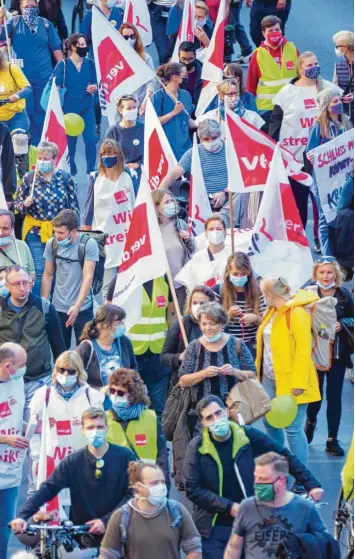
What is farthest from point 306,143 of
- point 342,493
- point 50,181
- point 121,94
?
point 342,493

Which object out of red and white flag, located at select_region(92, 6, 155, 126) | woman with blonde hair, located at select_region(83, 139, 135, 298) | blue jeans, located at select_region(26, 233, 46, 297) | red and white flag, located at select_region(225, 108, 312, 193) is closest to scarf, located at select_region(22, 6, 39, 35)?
red and white flag, located at select_region(92, 6, 155, 126)

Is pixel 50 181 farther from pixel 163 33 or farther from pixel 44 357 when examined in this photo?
pixel 163 33

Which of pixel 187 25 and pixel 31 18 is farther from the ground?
pixel 31 18

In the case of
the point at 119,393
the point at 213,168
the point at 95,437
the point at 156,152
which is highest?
the point at 156,152

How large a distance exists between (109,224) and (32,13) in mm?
5069

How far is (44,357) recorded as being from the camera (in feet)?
46.3

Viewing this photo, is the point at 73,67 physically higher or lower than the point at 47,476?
higher

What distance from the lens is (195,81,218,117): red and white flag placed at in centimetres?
1994

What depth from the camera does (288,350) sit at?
14188 mm

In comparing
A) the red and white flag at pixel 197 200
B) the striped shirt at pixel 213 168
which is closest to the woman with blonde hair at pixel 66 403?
the red and white flag at pixel 197 200

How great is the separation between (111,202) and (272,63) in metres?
4.45

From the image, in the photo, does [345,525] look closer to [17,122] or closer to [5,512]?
[5,512]

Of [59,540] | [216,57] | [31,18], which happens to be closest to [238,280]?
[59,540]

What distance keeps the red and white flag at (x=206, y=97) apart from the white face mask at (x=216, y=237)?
4.61m
